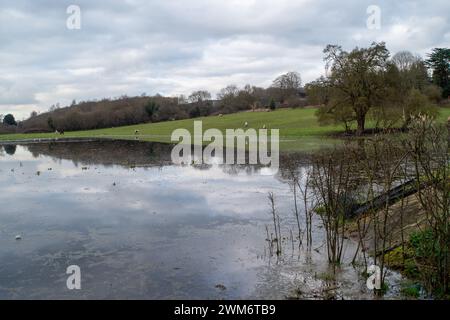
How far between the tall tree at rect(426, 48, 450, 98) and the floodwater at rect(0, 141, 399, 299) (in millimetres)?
60444

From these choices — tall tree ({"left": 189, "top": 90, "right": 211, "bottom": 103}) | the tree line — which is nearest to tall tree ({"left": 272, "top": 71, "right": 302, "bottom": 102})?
the tree line

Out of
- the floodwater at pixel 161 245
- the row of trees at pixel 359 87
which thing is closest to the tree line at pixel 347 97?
the row of trees at pixel 359 87

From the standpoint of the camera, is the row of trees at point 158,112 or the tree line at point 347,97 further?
the row of trees at point 158,112

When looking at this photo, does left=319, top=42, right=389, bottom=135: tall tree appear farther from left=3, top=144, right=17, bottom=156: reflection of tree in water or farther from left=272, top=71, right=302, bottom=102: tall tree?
left=272, top=71, right=302, bottom=102: tall tree

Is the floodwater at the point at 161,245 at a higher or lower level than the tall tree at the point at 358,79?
lower

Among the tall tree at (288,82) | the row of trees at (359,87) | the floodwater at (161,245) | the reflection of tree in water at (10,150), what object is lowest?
the floodwater at (161,245)

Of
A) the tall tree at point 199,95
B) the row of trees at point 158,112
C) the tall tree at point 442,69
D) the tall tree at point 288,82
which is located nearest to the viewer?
the tall tree at point 442,69

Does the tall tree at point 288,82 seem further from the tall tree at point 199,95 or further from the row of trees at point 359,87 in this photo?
the row of trees at point 359,87

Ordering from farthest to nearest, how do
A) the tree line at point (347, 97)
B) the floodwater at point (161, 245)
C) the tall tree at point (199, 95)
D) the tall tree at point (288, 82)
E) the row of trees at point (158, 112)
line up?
1. the tall tree at point (199, 95)
2. the tall tree at point (288, 82)
3. the row of trees at point (158, 112)
4. the tree line at point (347, 97)
5. the floodwater at point (161, 245)

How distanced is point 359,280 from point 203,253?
3672 mm

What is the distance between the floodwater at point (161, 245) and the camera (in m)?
8.63

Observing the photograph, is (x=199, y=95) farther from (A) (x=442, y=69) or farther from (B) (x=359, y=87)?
(B) (x=359, y=87)

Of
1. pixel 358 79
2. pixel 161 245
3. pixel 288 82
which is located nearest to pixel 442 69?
pixel 358 79

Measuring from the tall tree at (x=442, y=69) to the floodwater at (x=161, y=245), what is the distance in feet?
198
